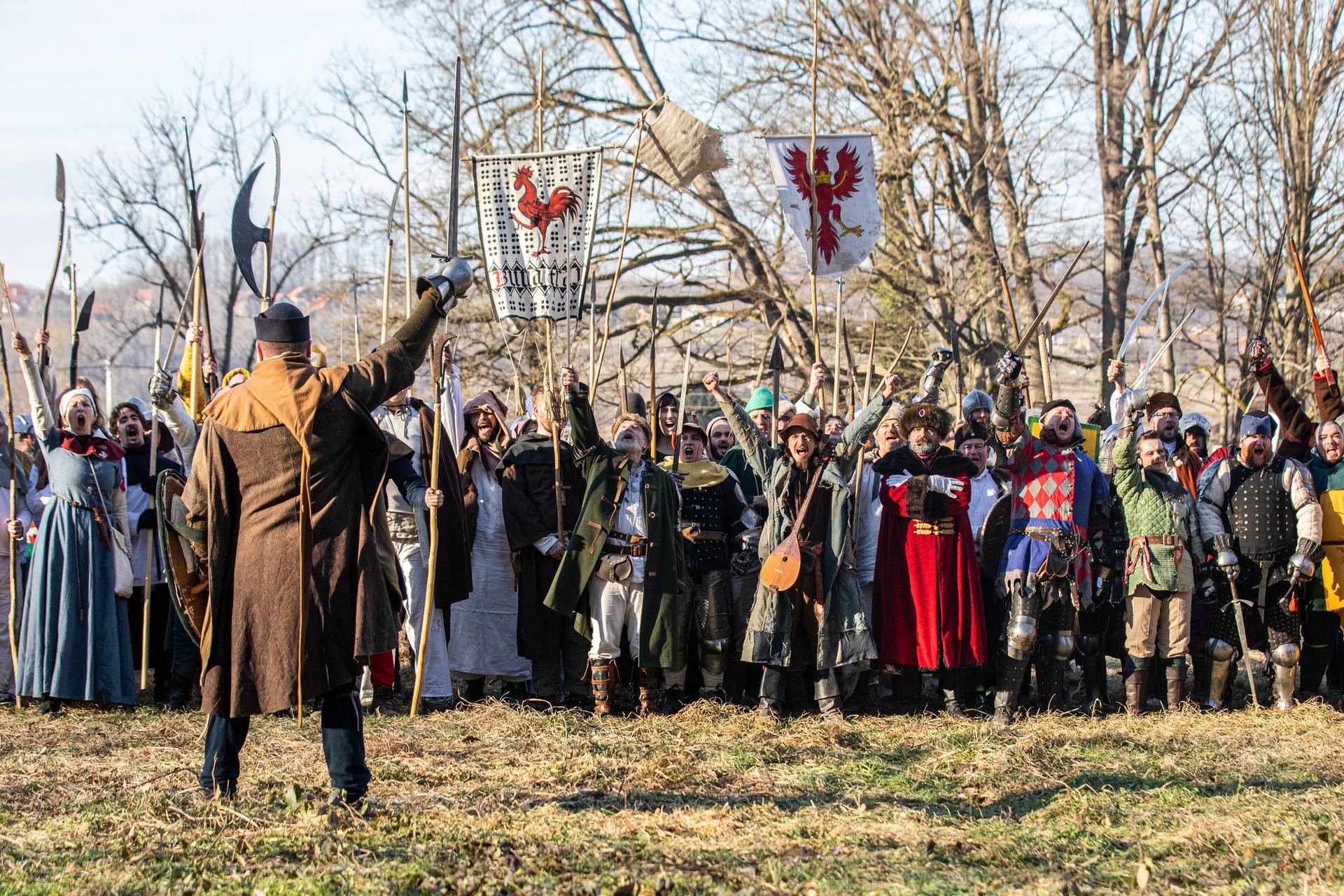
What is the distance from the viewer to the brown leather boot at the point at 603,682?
6.61 m

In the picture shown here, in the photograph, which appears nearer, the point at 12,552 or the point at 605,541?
the point at 605,541

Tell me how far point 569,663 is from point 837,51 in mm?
10818

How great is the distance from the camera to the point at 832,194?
767 cm

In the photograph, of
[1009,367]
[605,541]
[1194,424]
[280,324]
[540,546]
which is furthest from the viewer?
[1194,424]

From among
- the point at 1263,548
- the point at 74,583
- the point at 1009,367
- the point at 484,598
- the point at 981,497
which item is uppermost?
the point at 1009,367

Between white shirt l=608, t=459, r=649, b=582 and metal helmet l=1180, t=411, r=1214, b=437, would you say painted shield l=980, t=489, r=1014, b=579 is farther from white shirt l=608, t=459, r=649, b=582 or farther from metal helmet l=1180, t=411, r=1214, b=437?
white shirt l=608, t=459, r=649, b=582

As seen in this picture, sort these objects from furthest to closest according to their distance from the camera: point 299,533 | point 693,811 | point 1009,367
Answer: point 1009,367 → point 693,811 → point 299,533

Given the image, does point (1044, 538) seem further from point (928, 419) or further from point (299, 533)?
point (299, 533)

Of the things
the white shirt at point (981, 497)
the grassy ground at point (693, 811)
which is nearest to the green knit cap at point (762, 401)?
the white shirt at point (981, 497)

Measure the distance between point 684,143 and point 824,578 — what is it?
238cm

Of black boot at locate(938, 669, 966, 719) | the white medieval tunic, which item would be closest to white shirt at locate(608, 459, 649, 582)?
the white medieval tunic

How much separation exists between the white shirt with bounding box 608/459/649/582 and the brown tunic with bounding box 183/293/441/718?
255 centimetres

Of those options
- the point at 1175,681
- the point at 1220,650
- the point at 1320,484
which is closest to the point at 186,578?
the point at 1175,681

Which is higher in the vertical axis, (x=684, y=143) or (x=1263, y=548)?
(x=684, y=143)
